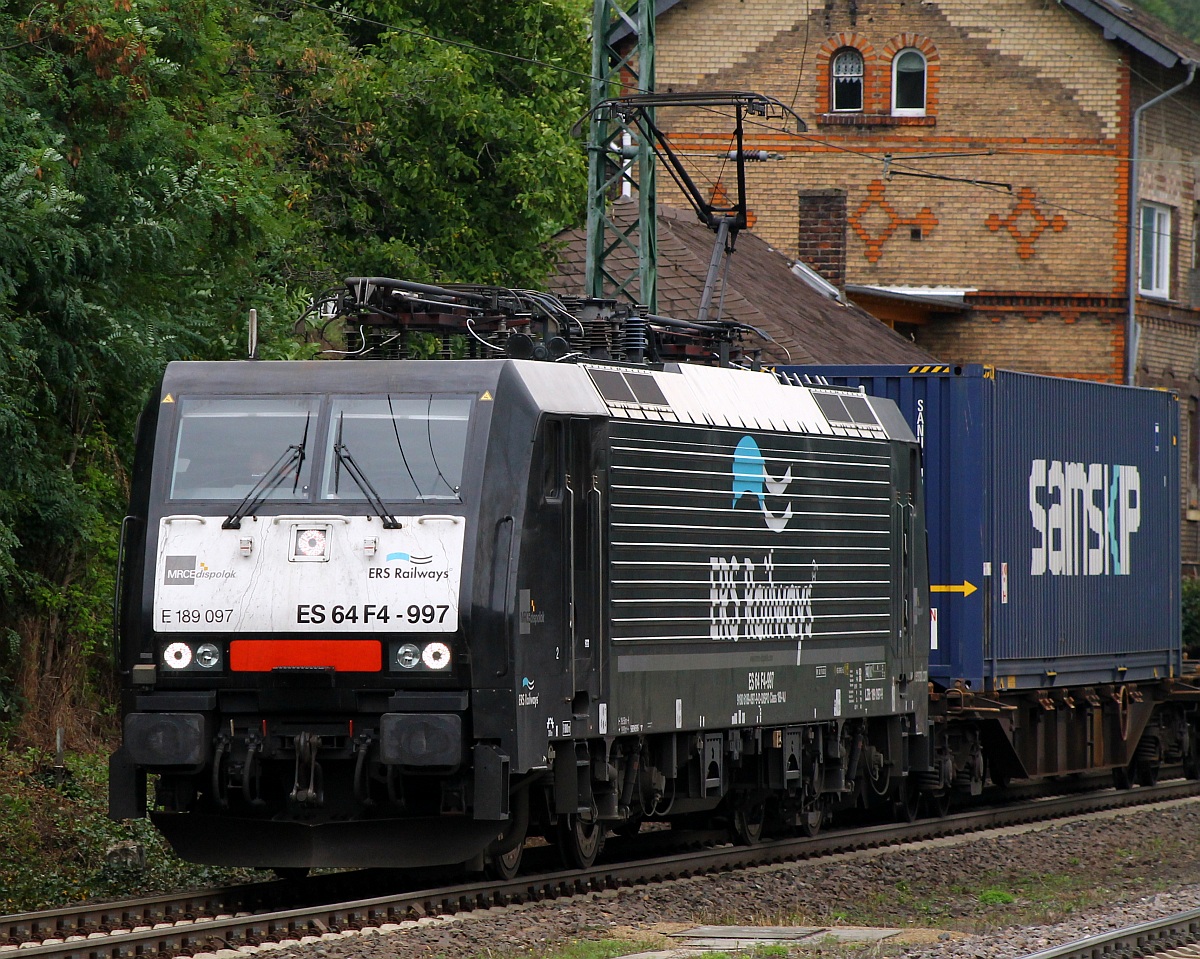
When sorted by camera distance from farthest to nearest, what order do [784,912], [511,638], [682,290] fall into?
1. [682,290]
2. [784,912]
3. [511,638]

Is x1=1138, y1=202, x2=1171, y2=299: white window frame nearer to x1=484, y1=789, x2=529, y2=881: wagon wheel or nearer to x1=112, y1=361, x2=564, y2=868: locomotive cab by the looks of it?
x1=484, y1=789, x2=529, y2=881: wagon wheel

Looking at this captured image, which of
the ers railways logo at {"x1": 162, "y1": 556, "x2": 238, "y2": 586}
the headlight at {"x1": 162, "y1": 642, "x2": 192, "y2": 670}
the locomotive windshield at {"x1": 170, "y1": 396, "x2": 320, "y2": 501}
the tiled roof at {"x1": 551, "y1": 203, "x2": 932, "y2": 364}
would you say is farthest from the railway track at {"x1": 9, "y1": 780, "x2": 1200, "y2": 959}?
the tiled roof at {"x1": 551, "y1": 203, "x2": 932, "y2": 364}

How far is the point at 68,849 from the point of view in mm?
13008

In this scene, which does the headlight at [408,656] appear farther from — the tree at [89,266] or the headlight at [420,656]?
the tree at [89,266]

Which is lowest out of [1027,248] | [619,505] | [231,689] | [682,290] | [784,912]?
[784,912]

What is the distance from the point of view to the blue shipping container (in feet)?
56.4

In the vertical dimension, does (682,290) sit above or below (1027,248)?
below

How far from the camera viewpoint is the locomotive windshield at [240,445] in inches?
447

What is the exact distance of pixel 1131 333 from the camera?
3422 cm

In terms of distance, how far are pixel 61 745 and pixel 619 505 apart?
17.5 ft

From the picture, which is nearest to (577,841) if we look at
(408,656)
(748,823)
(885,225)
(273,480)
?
(748,823)

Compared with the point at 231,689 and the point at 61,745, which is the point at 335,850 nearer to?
the point at 231,689

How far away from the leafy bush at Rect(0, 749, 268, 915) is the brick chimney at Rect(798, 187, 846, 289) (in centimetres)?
2064

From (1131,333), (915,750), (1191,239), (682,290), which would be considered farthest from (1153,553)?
(1191,239)
